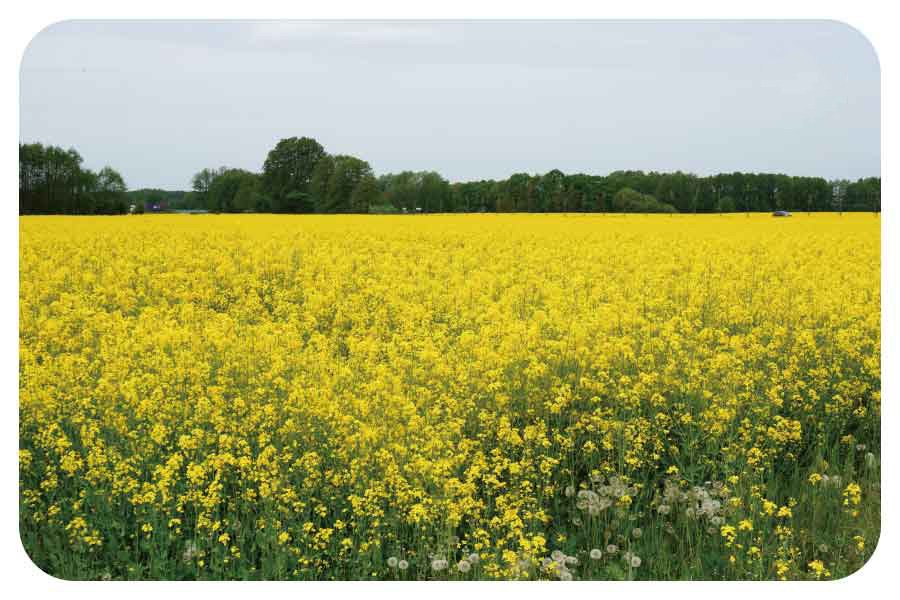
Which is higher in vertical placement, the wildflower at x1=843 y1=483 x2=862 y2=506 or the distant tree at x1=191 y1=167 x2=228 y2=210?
the distant tree at x1=191 y1=167 x2=228 y2=210

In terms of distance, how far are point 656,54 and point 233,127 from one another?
2809mm

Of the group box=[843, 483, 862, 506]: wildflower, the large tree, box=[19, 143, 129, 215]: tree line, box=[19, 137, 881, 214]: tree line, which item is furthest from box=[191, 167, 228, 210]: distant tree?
box=[843, 483, 862, 506]: wildflower

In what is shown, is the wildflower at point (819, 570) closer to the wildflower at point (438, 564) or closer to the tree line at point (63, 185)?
the wildflower at point (438, 564)

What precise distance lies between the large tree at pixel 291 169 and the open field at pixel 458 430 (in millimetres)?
889

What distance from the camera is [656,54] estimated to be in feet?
18.5

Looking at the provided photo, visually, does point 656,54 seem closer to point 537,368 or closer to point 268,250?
point 537,368

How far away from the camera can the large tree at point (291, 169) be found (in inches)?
234

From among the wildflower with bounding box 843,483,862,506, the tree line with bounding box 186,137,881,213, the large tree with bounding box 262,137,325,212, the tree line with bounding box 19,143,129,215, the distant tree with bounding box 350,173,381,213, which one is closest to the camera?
the wildflower with bounding box 843,483,862,506

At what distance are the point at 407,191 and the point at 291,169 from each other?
88 cm

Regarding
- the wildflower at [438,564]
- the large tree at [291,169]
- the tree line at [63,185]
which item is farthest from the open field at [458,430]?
the large tree at [291,169]

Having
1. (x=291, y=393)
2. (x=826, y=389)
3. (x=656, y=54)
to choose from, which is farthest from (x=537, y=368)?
(x=656, y=54)

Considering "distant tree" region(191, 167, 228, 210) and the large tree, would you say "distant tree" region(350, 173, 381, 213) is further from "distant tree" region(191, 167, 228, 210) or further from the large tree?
"distant tree" region(191, 167, 228, 210)

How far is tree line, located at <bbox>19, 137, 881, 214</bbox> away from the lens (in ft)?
19.6

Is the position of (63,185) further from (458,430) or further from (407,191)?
(458,430)
